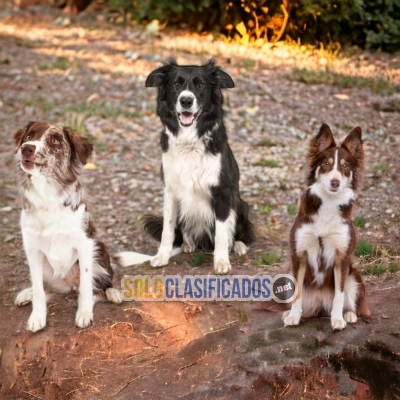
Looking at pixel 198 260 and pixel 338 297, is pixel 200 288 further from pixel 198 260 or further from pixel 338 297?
pixel 338 297

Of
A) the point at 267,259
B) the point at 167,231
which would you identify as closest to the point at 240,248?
the point at 267,259

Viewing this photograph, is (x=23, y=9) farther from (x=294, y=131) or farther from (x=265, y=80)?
(x=294, y=131)

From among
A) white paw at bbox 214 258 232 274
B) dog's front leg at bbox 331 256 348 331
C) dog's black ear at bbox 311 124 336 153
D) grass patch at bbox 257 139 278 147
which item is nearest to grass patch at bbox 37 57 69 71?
grass patch at bbox 257 139 278 147

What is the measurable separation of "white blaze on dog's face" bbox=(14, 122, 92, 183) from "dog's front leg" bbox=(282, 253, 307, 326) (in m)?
1.54

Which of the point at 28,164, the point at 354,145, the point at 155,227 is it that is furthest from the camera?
the point at 155,227

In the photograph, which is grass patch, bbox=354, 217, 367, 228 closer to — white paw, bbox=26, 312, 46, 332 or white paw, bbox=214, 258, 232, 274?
white paw, bbox=214, 258, 232, 274

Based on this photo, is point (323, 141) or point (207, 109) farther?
point (207, 109)

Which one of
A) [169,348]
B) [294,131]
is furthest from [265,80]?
[169,348]

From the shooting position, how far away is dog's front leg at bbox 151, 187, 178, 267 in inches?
213

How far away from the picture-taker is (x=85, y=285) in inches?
176

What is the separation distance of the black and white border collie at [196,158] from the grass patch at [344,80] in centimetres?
451

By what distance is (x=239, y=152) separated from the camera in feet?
25.9

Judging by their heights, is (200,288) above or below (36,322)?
above

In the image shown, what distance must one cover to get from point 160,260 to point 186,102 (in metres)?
1.32
